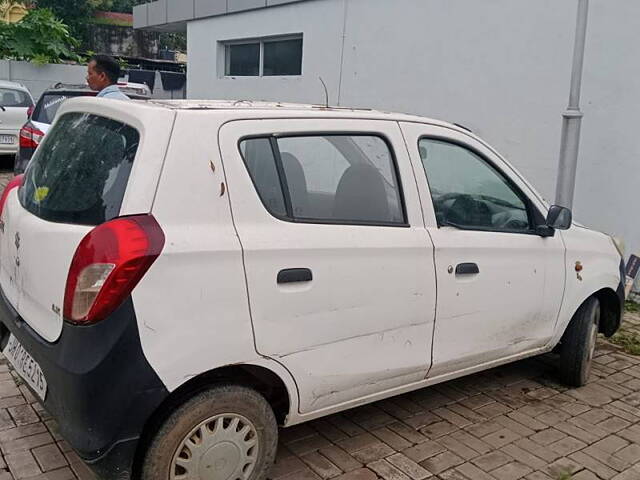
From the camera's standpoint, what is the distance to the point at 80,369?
96.1 inches

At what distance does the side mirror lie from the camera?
3.91 meters

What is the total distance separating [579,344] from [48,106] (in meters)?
7.46

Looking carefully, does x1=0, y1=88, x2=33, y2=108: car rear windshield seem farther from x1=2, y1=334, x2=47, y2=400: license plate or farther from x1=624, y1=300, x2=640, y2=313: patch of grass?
x1=624, y1=300, x2=640, y2=313: patch of grass

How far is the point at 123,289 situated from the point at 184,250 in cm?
27

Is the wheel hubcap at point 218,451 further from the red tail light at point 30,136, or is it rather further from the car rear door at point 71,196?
the red tail light at point 30,136

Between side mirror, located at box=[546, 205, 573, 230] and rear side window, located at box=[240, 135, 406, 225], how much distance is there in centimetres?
112

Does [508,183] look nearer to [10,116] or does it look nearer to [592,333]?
[592,333]

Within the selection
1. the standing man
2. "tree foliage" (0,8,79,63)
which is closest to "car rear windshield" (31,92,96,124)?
the standing man

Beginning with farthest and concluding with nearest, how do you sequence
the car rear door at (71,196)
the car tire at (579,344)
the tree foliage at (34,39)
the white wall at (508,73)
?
the tree foliage at (34,39) < the white wall at (508,73) < the car tire at (579,344) < the car rear door at (71,196)

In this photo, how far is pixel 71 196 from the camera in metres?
2.78

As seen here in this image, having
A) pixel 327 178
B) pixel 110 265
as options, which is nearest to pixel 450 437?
pixel 327 178

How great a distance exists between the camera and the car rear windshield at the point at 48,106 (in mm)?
8820

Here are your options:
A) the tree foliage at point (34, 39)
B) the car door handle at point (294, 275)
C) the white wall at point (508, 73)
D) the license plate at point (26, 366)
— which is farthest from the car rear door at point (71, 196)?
the tree foliage at point (34, 39)

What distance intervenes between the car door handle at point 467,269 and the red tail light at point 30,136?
6.31 metres
